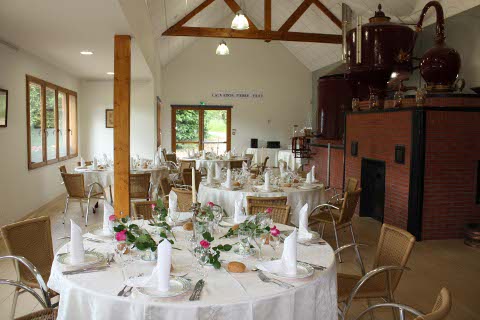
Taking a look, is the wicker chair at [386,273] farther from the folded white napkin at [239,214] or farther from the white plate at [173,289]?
the white plate at [173,289]

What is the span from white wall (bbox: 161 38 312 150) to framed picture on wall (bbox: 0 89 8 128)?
8.76m

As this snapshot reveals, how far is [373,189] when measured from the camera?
280 inches

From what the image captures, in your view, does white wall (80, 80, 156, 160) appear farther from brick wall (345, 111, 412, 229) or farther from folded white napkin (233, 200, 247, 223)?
folded white napkin (233, 200, 247, 223)

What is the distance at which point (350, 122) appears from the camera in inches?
309

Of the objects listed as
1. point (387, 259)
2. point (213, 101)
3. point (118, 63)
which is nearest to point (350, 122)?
point (118, 63)

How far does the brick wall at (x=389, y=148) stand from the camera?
19.7ft

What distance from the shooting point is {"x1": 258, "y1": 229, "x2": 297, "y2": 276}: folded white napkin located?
2251 mm

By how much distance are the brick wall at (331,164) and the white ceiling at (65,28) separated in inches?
180

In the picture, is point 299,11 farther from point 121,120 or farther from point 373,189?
point 121,120

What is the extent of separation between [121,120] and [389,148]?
411 centimetres

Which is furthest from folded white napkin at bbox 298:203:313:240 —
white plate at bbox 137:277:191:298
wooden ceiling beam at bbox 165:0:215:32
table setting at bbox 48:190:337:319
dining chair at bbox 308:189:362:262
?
wooden ceiling beam at bbox 165:0:215:32

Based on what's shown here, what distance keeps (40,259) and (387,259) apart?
101 inches

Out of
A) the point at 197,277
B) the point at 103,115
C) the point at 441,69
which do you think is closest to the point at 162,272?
the point at 197,277

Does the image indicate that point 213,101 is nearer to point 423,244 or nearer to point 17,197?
point 17,197
